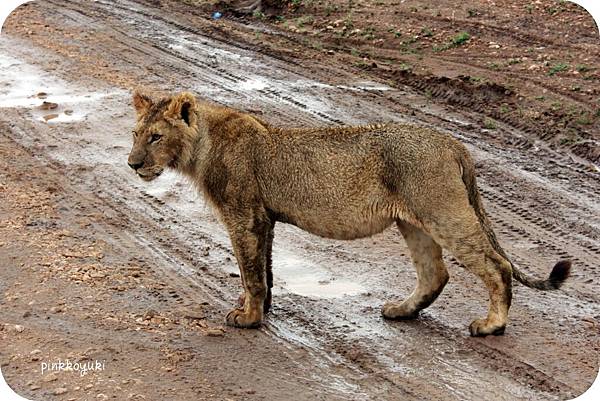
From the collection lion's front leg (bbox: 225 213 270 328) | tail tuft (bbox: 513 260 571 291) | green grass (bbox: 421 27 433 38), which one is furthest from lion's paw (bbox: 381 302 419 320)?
green grass (bbox: 421 27 433 38)

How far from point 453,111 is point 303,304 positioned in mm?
6058

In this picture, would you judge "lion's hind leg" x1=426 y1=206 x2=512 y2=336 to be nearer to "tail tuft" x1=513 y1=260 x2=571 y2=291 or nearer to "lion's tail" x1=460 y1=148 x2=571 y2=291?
"lion's tail" x1=460 y1=148 x2=571 y2=291

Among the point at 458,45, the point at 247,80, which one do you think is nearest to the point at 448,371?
the point at 247,80

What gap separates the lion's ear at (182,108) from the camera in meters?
8.59

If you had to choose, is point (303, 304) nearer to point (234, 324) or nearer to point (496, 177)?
point (234, 324)

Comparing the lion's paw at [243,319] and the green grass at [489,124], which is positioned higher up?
the green grass at [489,124]

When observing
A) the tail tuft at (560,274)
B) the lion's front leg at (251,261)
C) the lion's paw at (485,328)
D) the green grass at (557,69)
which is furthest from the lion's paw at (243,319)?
the green grass at (557,69)

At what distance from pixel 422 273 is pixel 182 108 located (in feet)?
8.68

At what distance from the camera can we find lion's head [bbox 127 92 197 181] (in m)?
8.59

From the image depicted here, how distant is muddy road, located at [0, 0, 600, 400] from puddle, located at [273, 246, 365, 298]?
0.02m

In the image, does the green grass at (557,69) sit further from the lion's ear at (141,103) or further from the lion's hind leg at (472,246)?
the lion's ear at (141,103)

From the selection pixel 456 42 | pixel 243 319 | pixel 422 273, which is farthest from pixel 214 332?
pixel 456 42

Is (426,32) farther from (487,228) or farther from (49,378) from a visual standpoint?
(49,378)

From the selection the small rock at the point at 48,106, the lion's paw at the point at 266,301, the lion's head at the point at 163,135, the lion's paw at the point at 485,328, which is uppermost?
the lion's head at the point at 163,135
